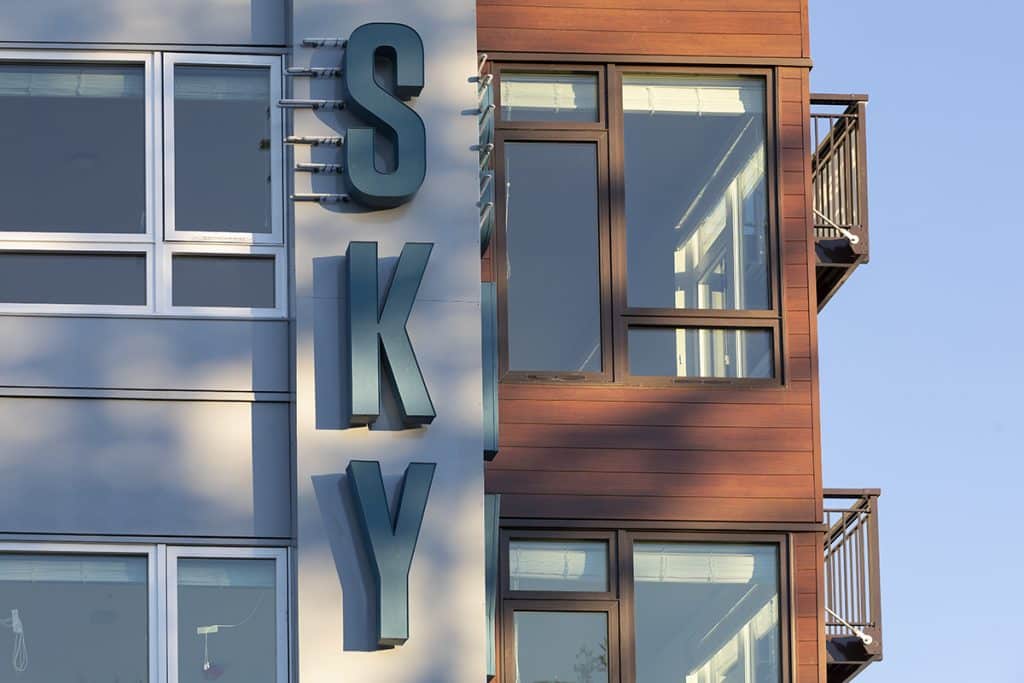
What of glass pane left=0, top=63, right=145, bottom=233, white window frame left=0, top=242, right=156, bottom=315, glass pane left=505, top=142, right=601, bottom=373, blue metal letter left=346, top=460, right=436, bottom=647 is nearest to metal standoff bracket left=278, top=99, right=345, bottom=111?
glass pane left=0, top=63, right=145, bottom=233

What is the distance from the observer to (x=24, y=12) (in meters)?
11.6

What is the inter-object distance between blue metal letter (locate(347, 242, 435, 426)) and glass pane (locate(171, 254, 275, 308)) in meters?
0.57

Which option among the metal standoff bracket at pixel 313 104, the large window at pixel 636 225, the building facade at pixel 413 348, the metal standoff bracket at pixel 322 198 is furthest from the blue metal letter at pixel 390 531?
the large window at pixel 636 225

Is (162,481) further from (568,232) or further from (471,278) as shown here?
(568,232)

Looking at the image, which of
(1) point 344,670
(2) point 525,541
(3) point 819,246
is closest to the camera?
(1) point 344,670

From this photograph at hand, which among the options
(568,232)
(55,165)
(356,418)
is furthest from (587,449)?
(55,165)

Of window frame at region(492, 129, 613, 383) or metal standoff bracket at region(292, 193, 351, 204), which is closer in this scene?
metal standoff bracket at region(292, 193, 351, 204)

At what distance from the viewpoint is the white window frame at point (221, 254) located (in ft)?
36.8

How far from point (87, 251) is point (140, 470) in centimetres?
125

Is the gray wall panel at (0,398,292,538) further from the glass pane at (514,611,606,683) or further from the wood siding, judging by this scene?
the glass pane at (514,611,606,683)

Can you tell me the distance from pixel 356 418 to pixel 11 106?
265 centimetres

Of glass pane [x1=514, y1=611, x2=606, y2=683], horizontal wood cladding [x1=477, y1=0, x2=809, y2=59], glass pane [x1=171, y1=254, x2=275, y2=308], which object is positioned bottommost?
glass pane [x1=514, y1=611, x2=606, y2=683]

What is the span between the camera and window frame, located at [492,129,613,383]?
13.0 m

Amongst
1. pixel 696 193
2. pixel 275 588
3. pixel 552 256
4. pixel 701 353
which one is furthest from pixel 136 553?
pixel 696 193
